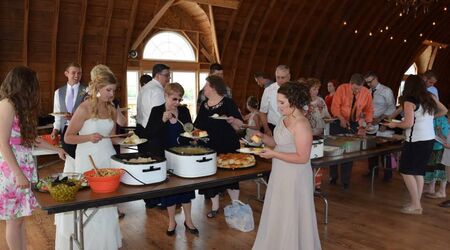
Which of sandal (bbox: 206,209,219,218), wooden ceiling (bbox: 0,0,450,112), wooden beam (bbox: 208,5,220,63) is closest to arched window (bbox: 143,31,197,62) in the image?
wooden ceiling (bbox: 0,0,450,112)

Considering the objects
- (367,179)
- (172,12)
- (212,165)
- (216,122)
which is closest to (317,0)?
(172,12)

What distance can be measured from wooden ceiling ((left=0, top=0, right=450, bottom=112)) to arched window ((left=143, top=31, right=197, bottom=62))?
9.6 inches

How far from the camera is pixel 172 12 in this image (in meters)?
10.5

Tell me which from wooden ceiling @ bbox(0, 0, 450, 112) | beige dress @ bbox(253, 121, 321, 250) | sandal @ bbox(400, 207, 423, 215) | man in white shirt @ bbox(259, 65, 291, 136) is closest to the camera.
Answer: beige dress @ bbox(253, 121, 321, 250)

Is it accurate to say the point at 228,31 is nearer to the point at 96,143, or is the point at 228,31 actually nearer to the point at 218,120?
the point at 218,120

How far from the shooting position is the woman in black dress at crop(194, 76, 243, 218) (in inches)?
149

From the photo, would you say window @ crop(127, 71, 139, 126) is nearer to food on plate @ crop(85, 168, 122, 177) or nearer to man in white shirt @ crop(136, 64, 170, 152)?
man in white shirt @ crop(136, 64, 170, 152)

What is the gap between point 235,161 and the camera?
125 inches

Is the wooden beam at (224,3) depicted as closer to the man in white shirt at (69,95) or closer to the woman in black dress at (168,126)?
the man in white shirt at (69,95)

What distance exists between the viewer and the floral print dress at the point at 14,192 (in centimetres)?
257

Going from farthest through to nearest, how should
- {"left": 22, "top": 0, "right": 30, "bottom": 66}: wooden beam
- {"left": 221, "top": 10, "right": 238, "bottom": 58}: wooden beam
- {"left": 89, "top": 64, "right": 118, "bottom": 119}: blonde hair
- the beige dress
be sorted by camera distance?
1. {"left": 221, "top": 10, "right": 238, "bottom": 58}: wooden beam
2. {"left": 22, "top": 0, "right": 30, "bottom": 66}: wooden beam
3. {"left": 89, "top": 64, "right": 118, "bottom": 119}: blonde hair
4. the beige dress

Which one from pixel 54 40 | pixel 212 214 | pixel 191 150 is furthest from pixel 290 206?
pixel 54 40

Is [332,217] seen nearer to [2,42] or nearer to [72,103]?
[72,103]

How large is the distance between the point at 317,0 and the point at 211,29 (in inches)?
126
